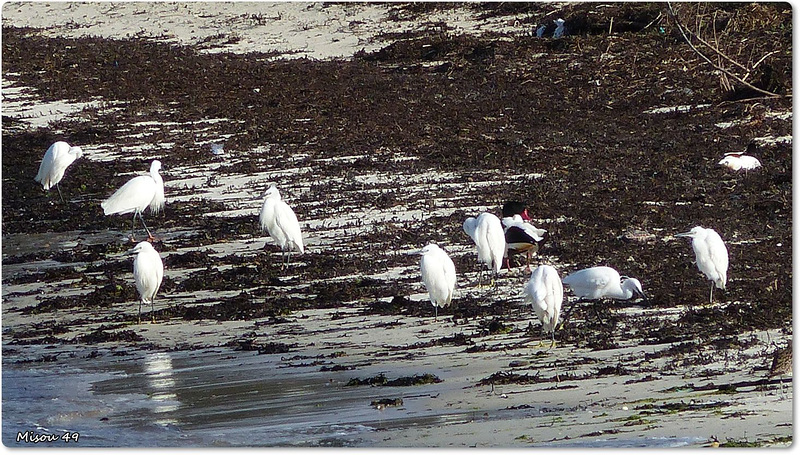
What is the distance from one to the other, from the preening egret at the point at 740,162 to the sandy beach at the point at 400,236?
0.15 meters

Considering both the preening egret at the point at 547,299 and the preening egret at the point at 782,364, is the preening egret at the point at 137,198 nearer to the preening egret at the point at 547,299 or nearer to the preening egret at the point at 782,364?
the preening egret at the point at 547,299

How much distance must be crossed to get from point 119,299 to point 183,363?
1.90 meters

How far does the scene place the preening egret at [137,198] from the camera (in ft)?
35.9

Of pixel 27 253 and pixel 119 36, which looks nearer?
pixel 27 253

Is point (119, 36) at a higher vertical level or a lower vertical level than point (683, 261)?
higher

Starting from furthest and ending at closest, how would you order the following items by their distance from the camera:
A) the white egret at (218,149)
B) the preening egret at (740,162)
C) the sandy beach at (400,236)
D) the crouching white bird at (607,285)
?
the white egret at (218,149) < the preening egret at (740,162) < the crouching white bird at (607,285) < the sandy beach at (400,236)

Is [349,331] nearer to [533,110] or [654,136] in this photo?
[654,136]

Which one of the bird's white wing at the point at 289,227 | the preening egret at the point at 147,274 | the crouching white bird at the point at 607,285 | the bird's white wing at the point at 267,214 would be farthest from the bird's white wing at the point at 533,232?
the preening egret at the point at 147,274

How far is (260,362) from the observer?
6898mm

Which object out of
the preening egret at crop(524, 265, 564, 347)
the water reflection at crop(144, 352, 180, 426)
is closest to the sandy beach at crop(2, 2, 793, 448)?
the water reflection at crop(144, 352, 180, 426)

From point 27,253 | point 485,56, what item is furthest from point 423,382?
point 485,56

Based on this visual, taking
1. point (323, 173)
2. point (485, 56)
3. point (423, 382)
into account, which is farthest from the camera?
point (485, 56)

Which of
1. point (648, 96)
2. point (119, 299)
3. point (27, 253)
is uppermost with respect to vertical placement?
point (648, 96)

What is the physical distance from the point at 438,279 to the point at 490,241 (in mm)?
923
